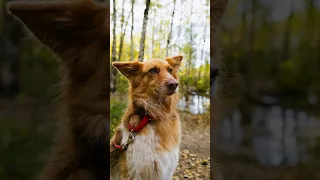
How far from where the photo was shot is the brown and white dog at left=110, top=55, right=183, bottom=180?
1516mm

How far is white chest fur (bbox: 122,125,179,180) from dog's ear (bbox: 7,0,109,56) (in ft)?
1.53

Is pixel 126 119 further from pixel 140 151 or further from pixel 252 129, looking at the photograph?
pixel 252 129

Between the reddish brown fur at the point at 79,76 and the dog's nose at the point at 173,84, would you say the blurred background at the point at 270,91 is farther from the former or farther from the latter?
the reddish brown fur at the point at 79,76

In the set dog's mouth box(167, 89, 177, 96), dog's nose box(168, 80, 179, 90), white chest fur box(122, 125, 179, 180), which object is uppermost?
dog's nose box(168, 80, 179, 90)

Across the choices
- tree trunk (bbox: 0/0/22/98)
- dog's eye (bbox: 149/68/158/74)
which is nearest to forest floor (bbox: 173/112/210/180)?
dog's eye (bbox: 149/68/158/74)

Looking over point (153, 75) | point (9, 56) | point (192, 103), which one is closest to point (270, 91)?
point (192, 103)

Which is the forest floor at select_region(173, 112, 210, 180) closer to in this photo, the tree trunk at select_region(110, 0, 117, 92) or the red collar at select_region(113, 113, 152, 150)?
the red collar at select_region(113, 113, 152, 150)

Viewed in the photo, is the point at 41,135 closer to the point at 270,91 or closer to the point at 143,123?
the point at 143,123

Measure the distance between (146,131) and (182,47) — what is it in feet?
1.33

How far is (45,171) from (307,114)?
1204 millimetres

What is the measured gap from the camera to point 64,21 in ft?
4.94

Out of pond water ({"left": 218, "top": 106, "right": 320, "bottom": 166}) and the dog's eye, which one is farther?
pond water ({"left": 218, "top": 106, "right": 320, "bottom": 166})

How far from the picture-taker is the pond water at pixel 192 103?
156 centimetres

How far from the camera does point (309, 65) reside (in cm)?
158
